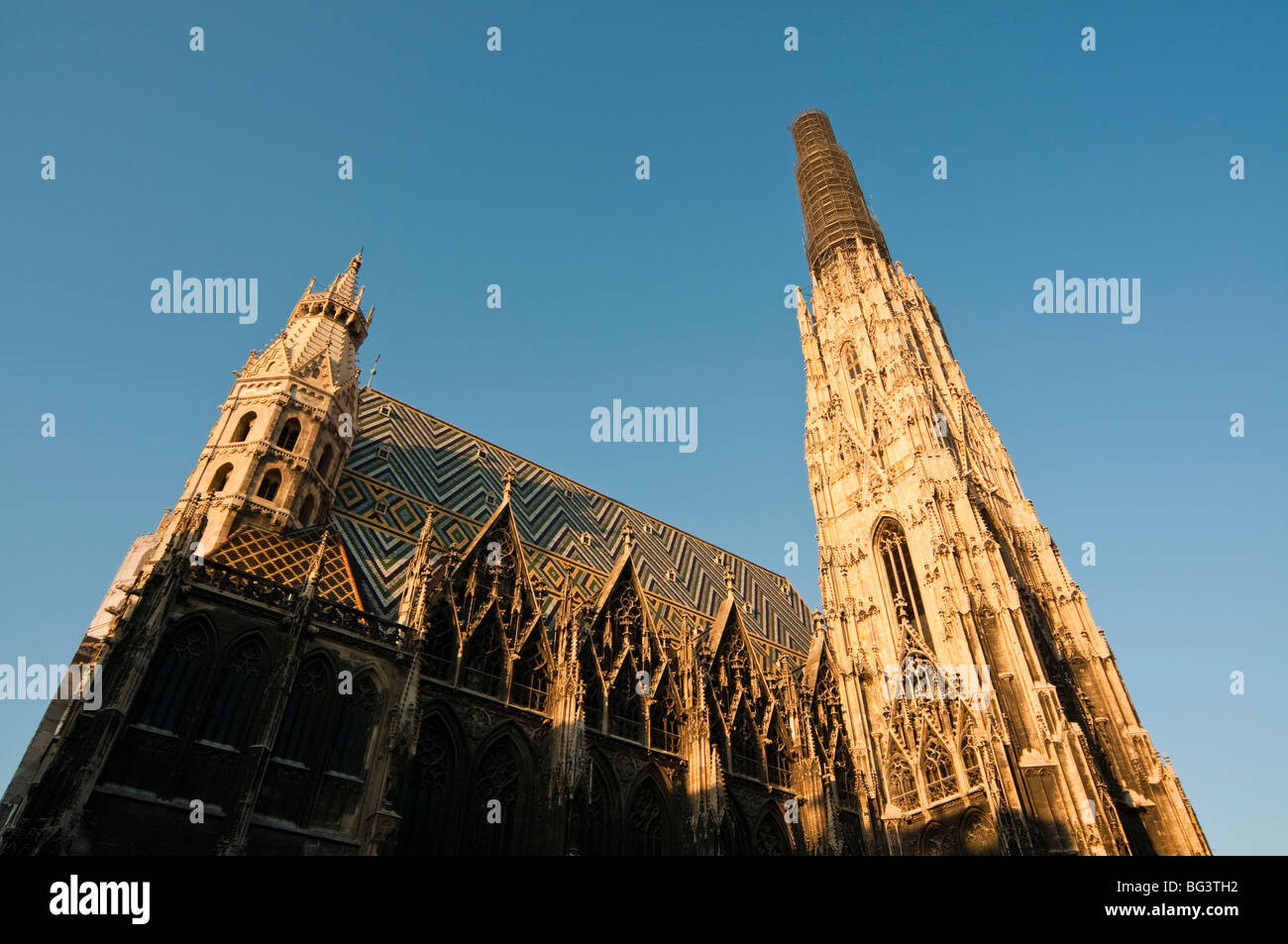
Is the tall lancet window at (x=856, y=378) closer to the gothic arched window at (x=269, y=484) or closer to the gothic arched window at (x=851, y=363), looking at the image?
the gothic arched window at (x=851, y=363)

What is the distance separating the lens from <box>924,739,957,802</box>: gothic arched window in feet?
88.1

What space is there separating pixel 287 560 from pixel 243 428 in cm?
590

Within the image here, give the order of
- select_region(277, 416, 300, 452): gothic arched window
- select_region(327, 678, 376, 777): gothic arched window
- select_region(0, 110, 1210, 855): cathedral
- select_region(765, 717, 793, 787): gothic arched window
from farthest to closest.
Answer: select_region(765, 717, 793, 787): gothic arched window < select_region(277, 416, 300, 452): gothic arched window < select_region(327, 678, 376, 777): gothic arched window < select_region(0, 110, 1210, 855): cathedral

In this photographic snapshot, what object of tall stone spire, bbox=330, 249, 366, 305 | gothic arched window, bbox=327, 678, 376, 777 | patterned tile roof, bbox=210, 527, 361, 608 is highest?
tall stone spire, bbox=330, 249, 366, 305

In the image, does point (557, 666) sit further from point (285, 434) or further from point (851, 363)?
point (851, 363)

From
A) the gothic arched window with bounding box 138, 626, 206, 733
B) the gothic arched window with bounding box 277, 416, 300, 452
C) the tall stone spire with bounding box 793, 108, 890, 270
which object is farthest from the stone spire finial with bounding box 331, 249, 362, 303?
the tall stone spire with bounding box 793, 108, 890, 270

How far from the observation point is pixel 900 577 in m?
33.9

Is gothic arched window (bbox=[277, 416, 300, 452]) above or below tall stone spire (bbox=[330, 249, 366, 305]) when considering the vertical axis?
below

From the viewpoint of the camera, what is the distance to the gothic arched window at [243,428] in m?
23.9

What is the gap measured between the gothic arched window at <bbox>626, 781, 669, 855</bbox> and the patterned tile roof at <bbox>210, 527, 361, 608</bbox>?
9.65 metres

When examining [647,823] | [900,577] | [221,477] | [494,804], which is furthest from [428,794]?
[900,577]

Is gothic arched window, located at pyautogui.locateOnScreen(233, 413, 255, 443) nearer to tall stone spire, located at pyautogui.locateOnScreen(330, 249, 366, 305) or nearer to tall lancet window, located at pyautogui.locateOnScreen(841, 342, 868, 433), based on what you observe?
tall stone spire, located at pyautogui.locateOnScreen(330, 249, 366, 305)
